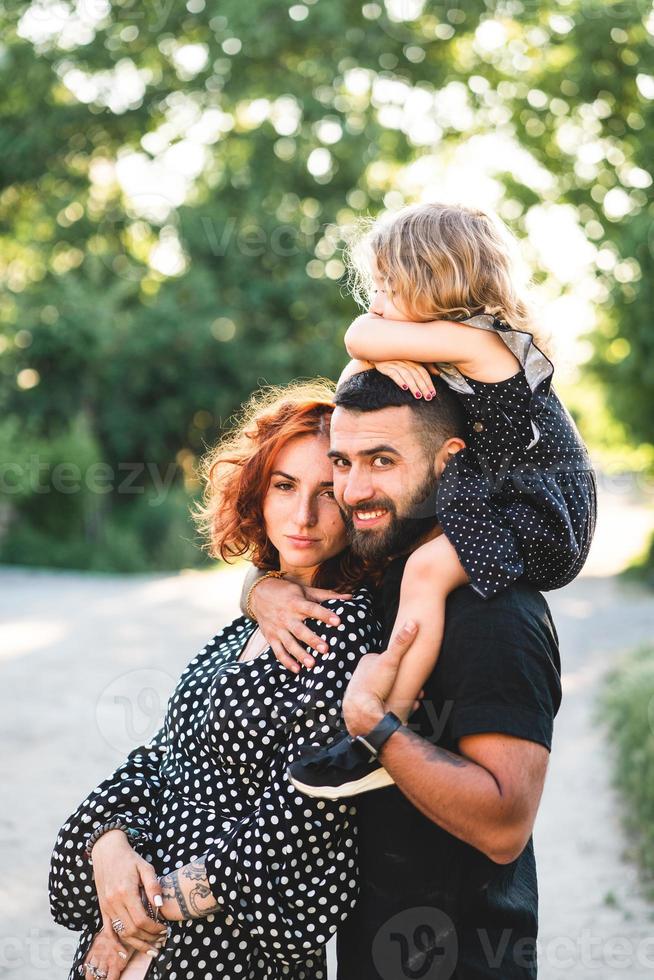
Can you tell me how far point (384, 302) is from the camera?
7.42 feet

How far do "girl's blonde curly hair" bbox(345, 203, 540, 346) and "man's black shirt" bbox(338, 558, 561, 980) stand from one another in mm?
565

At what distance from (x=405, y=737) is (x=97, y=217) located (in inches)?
781

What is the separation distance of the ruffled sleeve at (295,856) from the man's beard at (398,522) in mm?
227

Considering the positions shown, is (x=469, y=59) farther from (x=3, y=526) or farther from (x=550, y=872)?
(x=550, y=872)

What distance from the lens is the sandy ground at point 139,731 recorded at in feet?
16.5

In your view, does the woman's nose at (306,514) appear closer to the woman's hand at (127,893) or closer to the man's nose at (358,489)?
the man's nose at (358,489)

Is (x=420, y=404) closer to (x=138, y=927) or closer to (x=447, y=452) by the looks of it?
(x=447, y=452)

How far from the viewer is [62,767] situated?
7180 millimetres

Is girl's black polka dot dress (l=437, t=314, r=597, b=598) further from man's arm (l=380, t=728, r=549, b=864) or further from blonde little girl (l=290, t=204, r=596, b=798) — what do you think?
man's arm (l=380, t=728, r=549, b=864)

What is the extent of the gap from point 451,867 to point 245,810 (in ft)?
1.35

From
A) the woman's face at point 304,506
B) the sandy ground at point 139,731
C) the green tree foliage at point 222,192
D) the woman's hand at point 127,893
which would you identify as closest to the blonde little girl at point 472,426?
the woman's face at point 304,506

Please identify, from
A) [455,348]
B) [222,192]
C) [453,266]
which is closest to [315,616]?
[455,348]

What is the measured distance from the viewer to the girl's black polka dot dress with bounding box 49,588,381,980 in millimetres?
1998

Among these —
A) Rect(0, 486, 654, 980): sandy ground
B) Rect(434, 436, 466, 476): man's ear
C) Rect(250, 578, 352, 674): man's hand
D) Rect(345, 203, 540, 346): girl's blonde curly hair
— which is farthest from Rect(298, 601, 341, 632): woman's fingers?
Rect(0, 486, 654, 980): sandy ground
